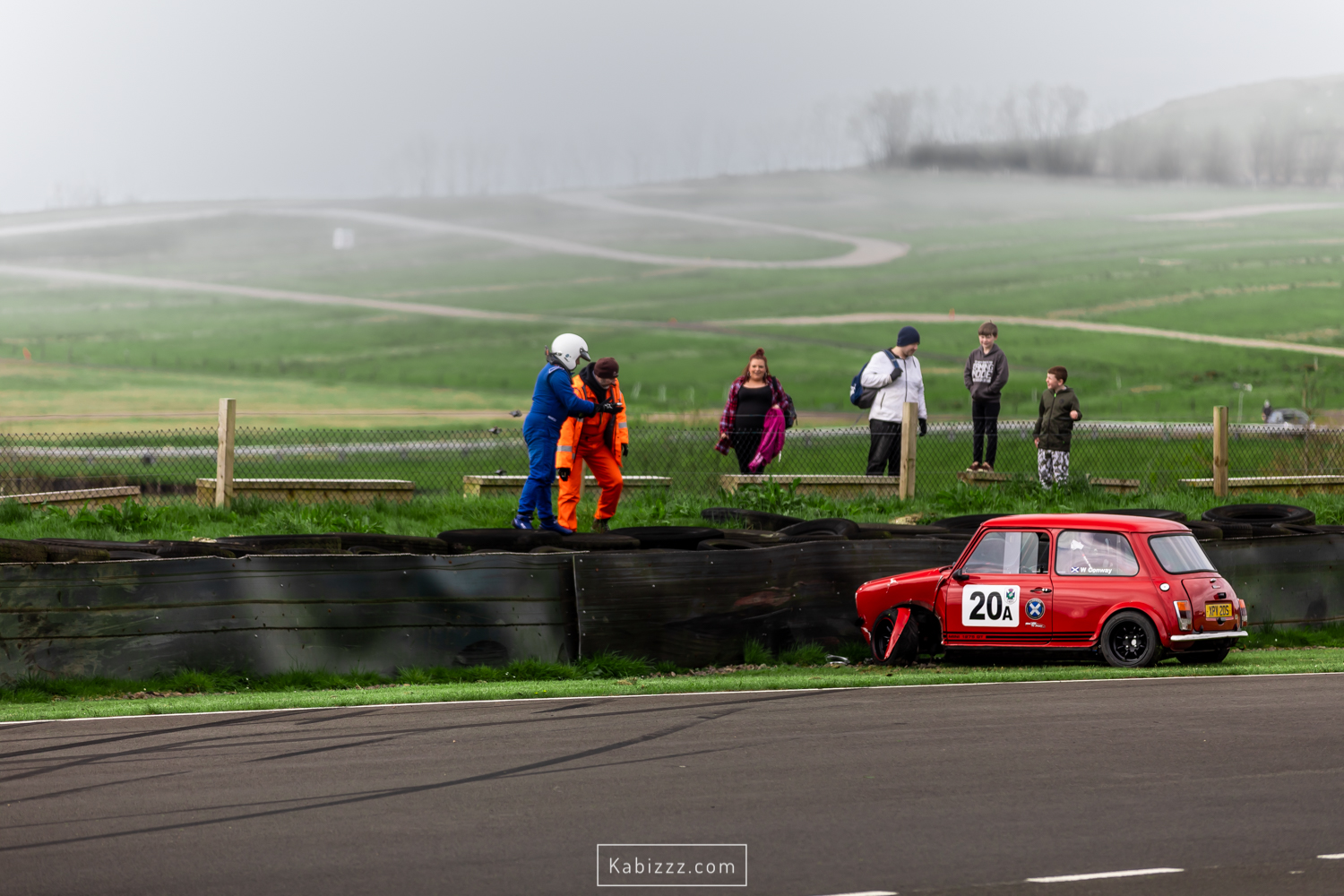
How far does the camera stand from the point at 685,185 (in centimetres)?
16962

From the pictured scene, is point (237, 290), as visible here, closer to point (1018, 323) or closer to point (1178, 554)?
point (1018, 323)

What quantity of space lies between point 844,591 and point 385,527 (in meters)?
5.81

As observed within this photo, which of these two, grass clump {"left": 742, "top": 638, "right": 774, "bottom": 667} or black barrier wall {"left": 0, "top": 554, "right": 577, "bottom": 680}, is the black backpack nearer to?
grass clump {"left": 742, "top": 638, "right": 774, "bottom": 667}

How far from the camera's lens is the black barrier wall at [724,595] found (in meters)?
12.0

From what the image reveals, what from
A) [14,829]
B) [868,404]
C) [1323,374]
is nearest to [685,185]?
[1323,374]

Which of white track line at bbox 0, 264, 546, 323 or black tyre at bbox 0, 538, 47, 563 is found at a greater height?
white track line at bbox 0, 264, 546, 323

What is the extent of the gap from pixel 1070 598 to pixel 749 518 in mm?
4470

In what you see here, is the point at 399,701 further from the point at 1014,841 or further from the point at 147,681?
the point at 1014,841

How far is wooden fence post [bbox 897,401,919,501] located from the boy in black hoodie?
0.76 meters

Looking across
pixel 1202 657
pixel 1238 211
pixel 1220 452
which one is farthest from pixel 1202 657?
pixel 1238 211

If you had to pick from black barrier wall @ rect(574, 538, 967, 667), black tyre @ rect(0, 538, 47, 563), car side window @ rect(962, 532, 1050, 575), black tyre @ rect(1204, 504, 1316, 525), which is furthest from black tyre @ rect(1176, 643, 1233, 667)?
black tyre @ rect(0, 538, 47, 563)

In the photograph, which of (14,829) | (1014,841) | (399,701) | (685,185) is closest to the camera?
(1014,841)

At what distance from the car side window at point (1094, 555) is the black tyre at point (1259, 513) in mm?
4041

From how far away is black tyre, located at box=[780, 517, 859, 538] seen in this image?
14.0 m
